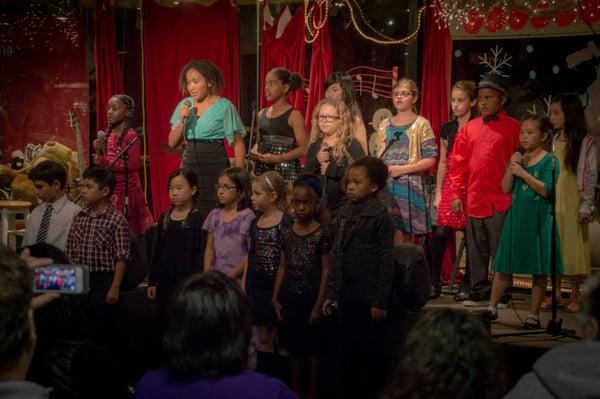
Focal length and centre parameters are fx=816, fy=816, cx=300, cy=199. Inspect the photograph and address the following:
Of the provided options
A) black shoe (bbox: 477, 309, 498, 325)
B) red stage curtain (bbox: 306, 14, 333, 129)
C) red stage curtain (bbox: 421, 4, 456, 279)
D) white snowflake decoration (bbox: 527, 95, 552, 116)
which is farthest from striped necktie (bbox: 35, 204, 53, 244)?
white snowflake decoration (bbox: 527, 95, 552, 116)

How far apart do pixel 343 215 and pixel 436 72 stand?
307cm

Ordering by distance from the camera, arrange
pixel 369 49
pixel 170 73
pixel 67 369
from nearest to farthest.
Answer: pixel 67 369 < pixel 369 49 < pixel 170 73

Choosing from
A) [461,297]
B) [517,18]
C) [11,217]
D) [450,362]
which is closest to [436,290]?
[461,297]

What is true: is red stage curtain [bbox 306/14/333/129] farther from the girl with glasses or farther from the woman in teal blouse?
the girl with glasses

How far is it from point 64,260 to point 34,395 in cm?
106

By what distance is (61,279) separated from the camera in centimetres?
202

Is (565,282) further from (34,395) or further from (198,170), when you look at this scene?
(34,395)

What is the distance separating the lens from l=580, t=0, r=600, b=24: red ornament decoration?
6.63 meters

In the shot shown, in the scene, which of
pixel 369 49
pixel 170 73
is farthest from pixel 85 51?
pixel 369 49

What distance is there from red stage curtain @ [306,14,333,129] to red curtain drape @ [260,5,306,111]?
0.38ft

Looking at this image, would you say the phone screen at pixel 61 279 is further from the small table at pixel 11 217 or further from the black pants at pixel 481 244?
the small table at pixel 11 217

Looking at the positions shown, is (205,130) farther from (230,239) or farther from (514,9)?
(514,9)

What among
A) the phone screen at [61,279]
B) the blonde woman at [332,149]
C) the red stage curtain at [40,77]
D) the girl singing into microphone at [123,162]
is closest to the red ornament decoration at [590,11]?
the blonde woman at [332,149]

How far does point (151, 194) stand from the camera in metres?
8.27
